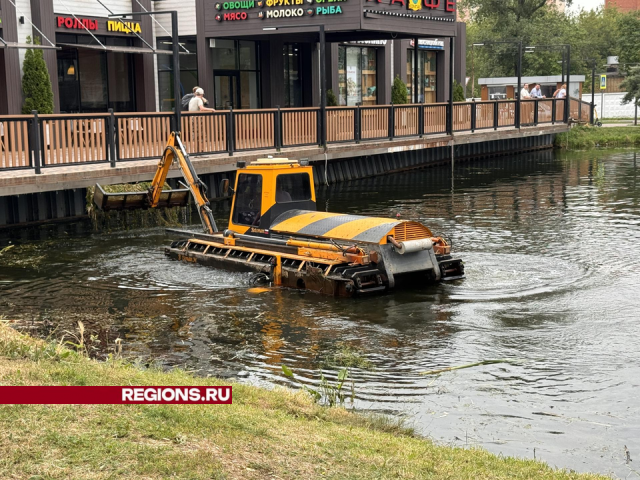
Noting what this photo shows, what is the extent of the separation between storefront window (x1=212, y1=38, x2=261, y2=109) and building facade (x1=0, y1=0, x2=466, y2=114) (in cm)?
4

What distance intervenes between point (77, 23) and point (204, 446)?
2199 centimetres

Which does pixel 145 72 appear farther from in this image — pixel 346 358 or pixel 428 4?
pixel 346 358

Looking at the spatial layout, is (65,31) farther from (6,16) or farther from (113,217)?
(113,217)

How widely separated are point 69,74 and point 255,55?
781cm

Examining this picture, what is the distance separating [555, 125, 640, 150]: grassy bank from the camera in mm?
43469

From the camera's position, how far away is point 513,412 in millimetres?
8844

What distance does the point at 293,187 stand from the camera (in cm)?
1611

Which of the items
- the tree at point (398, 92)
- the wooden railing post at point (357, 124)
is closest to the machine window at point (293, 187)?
the wooden railing post at point (357, 124)

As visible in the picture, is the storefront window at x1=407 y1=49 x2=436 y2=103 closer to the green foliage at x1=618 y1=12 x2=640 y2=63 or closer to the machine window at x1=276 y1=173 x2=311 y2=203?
the machine window at x1=276 y1=173 x2=311 y2=203

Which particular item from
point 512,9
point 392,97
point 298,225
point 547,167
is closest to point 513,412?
point 298,225

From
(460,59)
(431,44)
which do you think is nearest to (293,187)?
(431,44)

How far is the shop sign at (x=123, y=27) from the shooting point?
27.1m

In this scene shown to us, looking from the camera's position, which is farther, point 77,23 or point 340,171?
point 340,171

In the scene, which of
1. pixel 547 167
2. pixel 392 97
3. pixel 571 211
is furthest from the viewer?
pixel 392 97
